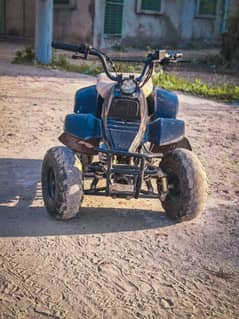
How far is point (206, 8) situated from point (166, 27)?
2009 mm

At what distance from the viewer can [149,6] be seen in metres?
19.2

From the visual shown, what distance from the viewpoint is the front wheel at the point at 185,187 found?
145 inches

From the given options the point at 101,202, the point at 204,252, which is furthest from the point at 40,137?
the point at 204,252

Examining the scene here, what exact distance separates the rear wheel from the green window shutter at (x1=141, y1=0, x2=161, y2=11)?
636 inches

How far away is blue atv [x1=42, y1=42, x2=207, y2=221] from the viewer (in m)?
3.64

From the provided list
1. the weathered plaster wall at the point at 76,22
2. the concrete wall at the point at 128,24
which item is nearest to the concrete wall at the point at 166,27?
the concrete wall at the point at 128,24

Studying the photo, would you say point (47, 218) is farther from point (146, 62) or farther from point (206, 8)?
point (206, 8)

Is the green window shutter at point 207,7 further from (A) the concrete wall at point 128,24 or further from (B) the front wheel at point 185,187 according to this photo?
(B) the front wheel at point 185,187

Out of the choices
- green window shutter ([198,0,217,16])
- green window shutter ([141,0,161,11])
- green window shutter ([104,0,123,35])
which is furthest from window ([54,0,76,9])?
green window shutter ([198,0,217,16])

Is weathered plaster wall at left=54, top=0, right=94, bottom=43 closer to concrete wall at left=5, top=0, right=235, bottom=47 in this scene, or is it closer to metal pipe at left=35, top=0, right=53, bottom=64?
concrete wall at left=5, top=0, right=235, bottom=47

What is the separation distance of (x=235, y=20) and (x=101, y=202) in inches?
474

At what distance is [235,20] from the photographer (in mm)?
14977

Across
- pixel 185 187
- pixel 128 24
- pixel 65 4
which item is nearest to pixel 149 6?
pixel 128 24

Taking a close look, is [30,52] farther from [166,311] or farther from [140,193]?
[166,311]
